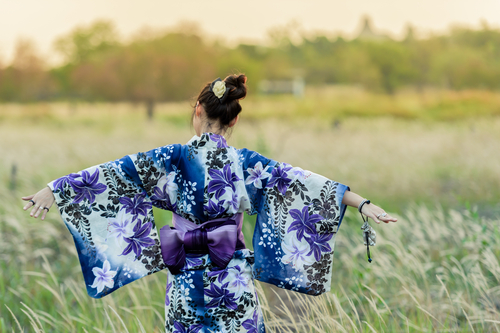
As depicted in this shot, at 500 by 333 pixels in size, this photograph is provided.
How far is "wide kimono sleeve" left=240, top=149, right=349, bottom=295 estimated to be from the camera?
6.72 ft

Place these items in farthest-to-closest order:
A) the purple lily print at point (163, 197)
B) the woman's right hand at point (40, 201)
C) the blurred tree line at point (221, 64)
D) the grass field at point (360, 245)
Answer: the blurred tree line at point (221, 64)
the grass field at point (360, 245)
the purple lily print at point (163, 197)
the woman's right hand at point (40, 201)

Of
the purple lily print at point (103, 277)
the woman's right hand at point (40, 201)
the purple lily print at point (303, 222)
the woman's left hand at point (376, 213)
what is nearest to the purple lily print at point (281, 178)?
the purple lily print at point (303, 222)

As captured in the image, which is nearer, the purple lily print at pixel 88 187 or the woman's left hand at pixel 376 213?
the woman's left hand at pixel 376 213

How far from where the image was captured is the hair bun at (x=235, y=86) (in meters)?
1.95

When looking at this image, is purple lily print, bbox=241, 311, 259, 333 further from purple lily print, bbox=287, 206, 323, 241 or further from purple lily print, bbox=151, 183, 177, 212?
purple lily print, bbox=151, 183, 177, 212

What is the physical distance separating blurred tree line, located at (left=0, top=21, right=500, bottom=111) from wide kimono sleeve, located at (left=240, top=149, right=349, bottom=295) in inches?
506

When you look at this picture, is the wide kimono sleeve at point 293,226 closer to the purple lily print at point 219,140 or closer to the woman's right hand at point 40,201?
the purple lily print at point 219,140

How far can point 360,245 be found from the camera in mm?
3410

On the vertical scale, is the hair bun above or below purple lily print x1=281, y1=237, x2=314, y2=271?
above

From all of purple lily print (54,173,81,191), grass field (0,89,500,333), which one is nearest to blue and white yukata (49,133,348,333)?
purple lily print (54,173,81,191)

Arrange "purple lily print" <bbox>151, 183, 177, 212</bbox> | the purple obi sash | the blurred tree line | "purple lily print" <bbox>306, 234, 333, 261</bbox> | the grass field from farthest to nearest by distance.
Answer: the blurred tree line → the grass field → "purple lily print" <bbox>306, 234, 333, 261</bbox> → "purple lily print" <bbox>151, 183, 177, 212</bbox> → the purple obi sash

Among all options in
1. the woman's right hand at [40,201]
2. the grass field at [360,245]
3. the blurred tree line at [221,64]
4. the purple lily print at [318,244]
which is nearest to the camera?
the woman's right hand at [40,201]

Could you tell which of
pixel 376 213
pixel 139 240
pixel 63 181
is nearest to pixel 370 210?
pixel 376 213

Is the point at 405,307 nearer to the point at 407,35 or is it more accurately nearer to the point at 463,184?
the point at 463,184
